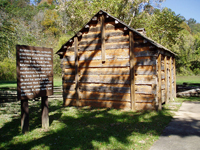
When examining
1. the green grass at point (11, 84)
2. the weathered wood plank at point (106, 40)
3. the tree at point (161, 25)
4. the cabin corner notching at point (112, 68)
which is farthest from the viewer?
the green grass at point (11, 84)

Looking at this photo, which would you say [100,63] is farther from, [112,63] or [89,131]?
[89,131]

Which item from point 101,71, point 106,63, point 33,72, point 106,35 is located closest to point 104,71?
point 101,71

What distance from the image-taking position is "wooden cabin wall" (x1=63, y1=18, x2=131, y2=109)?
11.4 meters

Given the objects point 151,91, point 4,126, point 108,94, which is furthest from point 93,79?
point 4,126

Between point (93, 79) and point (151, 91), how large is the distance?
3.59m

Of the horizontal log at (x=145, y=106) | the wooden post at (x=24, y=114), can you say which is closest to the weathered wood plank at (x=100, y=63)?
the horizontal log at (x=145, y=106)

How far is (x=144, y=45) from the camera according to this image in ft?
35.6

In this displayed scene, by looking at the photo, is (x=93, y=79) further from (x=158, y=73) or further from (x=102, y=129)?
(x=102, y=129)

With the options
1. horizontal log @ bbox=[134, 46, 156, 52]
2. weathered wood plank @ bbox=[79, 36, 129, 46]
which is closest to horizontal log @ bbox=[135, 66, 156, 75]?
horizontal log @ bbox=[134, 46, 156, 52]

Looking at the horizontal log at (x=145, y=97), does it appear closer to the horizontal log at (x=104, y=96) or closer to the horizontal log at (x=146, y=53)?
the horizontal log at (x=104, y=96)

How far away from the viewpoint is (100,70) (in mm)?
11961

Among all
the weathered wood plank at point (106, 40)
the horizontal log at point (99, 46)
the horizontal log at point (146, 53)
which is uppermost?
the weathered wood plank at point (106, 40)

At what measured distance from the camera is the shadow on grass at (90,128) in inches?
243

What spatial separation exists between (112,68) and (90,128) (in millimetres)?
4771
